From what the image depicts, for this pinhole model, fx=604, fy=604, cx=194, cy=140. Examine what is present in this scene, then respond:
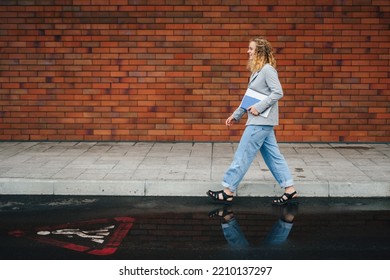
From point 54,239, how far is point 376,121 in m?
6.83

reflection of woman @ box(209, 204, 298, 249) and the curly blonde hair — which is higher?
the curly blonde hair

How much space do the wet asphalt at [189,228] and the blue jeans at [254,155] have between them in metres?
0.28

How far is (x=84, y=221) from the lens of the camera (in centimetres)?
589

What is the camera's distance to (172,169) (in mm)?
7914

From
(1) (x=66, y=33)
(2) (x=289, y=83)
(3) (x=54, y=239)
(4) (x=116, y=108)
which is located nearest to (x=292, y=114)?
(2) (x=289, y=83)

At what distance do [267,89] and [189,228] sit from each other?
69.3 inches

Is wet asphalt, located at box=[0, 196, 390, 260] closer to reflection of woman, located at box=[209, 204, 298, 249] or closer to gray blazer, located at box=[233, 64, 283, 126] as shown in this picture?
reflection of woman, located at box=[209, 204, 298, 249]

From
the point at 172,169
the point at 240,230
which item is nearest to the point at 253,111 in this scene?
the point at 240,230

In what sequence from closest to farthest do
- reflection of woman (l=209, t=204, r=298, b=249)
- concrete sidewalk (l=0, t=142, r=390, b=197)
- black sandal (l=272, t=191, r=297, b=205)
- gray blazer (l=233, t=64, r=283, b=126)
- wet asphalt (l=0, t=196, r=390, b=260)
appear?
wet asphalt (l=0, t=196, r=390, b=260) → reflection of woman (l=209, t=204, r=298, b=249) → gray blazer (l=233, t=64, r=283, b=126) → black sandal (l=272, t=191, r=297, b=205) → concrete sidewalk (l=0, t=142, r=390, b=197)

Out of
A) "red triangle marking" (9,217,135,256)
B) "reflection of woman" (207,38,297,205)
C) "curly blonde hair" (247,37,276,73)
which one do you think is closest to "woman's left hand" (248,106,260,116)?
"reflection of woman" (207,38,297,205)

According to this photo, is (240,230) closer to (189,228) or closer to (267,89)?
(189,228)

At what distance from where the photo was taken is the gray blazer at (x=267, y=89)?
6.27m

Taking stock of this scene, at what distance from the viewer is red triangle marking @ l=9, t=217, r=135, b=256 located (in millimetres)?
4906

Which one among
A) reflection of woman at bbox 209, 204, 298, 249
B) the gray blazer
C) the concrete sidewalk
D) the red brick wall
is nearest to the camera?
reflection of woman at bbox 209, 204, 298, 249
